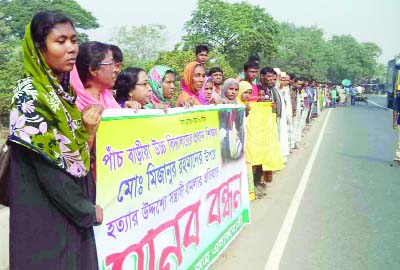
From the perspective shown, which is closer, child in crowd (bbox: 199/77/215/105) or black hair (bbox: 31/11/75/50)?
black hair (bbox: 31/11/75/50)

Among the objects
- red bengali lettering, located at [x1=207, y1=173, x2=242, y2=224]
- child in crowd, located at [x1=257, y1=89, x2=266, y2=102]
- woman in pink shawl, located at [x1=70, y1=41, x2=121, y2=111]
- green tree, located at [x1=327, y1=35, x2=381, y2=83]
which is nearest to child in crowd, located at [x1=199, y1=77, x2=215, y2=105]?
red bengali lettering, located at [x1=207, y1=173, x2=242, y2=224]

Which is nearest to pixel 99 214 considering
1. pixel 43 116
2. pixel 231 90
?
pixel 43 116

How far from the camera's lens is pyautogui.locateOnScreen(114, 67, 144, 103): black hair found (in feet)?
12.6

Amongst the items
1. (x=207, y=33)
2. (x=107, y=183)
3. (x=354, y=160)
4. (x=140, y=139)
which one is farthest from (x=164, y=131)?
(x=207, y=33)

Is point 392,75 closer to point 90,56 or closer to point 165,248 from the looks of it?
point 165,248

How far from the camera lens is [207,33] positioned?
41750mm

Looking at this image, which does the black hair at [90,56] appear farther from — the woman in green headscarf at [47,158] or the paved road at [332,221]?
the paved road at [332,221]

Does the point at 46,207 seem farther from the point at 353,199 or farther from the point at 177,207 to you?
the point at 353,199

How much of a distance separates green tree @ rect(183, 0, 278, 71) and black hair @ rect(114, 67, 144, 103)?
1447 inches

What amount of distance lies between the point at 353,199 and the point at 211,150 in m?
3.13

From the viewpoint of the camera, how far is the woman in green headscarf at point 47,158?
1.89 m

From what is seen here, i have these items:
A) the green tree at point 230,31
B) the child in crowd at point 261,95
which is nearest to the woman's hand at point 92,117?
the child in crowd at point 261,95

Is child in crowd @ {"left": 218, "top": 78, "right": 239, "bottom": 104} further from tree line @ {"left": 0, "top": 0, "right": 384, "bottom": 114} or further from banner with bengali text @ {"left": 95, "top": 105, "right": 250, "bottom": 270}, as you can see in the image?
tree line @ {"left": 0, "top": 0, "right": 384, "bottom": 114}

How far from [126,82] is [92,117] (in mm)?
1719
